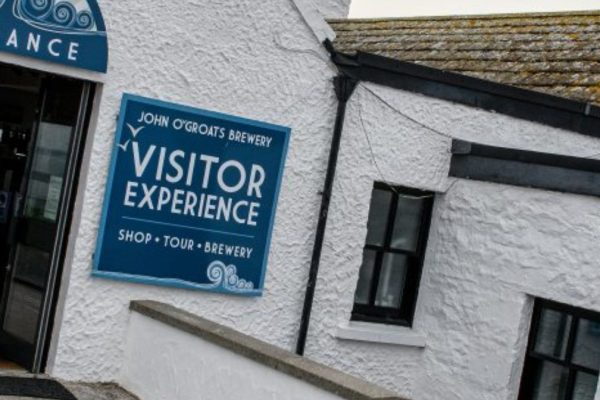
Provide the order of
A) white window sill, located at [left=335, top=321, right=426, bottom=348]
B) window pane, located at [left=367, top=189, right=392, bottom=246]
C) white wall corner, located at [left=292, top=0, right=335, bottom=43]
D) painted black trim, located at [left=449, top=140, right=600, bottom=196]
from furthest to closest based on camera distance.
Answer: window pane, located at [left=367, top=189, right=392, bottom=246]
white window sill, located at [left=335, top=321, right=426, bottom=348]
white wall corner, located at [left=292, top=0, right=335, bottom=43]
painted black trim, located at [left=449, top=140, right=600, bottom=196]

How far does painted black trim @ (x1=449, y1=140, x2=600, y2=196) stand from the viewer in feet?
25.4

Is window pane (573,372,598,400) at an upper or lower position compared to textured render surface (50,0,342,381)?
lower

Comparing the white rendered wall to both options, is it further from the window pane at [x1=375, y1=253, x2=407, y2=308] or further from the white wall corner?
the white wall corner

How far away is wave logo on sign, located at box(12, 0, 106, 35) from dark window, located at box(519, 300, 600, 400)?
169 inches

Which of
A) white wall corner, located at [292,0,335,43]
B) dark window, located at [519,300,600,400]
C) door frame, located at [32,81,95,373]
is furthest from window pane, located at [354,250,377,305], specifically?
door frame, located at [32,81,95,373]

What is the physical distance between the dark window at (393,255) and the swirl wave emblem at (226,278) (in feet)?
4.40

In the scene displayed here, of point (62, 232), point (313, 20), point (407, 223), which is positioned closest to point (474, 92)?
point (407, 223)

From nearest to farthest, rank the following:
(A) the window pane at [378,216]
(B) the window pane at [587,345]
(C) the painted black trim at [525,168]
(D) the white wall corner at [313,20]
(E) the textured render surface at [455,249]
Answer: (C) the painted black trim at [525,168]
(B) the window pane at [587,345]
(D) the white wall corner at [313,20]
(E) the textured render surface at [455,249]
(A) the window pane at [378,216]

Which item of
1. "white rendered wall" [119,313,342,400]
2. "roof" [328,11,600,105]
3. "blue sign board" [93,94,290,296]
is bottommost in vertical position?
"white rendered wall" [119,313,342,400]

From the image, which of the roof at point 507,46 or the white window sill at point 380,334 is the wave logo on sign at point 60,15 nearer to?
the white window sill at point 380,334

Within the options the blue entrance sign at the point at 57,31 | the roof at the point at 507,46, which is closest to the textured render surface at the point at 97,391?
the blue entrance sign at the point at 57,31

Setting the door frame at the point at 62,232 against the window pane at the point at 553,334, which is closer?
the door frame at the point at 62,232

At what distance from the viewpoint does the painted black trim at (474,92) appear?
27.3ft

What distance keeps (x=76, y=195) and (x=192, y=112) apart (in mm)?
1083
